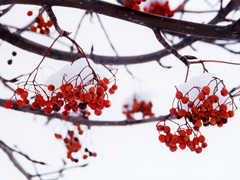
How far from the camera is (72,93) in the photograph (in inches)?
56.2

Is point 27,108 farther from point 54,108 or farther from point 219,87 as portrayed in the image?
point 219,87

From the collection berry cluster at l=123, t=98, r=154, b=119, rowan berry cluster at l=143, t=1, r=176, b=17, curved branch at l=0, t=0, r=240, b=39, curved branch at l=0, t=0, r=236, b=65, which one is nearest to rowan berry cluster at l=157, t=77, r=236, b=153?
curved branch at l=0, t=0, r=240, b=39

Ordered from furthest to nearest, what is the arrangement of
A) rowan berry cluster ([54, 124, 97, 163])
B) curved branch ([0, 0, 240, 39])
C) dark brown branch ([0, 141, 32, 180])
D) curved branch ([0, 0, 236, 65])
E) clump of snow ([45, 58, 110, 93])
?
1. rowan berry cluster ([54, 124, 97, 163])
2. dark brown branch ([0, 141, 32, 180])
3. curved branch ([0, 0, 236, 65])
4. clump of snow ([45, 58, 110, 93])
5. curved branch ([0, 0, 240, 39])

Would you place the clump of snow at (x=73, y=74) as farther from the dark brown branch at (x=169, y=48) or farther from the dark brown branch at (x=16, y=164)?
the dark brown branch at (x=16, y=164)

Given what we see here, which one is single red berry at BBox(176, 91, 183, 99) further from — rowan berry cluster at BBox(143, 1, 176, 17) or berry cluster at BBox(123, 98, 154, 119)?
berry cluster at BBox(123, 98, 154, 119)

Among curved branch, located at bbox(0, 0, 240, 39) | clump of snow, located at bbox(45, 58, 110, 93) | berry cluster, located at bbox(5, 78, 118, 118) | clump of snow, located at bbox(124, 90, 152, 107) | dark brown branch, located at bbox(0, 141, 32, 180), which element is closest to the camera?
berry cluster, located at bbox(5, 78, 118, 118)

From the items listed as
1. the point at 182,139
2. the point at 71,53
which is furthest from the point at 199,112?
the point at 71,53

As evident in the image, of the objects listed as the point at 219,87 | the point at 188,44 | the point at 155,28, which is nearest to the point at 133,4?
the point at 155,28

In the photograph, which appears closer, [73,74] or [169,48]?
[169,48]

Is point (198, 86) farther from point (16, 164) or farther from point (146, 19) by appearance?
point (16, 164)

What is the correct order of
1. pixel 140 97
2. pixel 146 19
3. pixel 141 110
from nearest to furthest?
pixel 146 19
pixel 141 110
pixel 140 97

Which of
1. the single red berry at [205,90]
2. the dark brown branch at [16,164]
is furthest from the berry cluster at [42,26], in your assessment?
the single red berry at [205,90]

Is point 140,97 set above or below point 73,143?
above

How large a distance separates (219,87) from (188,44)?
94 cm
